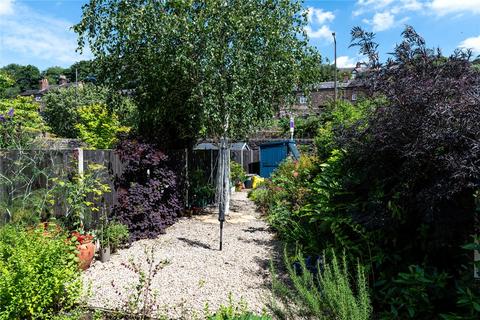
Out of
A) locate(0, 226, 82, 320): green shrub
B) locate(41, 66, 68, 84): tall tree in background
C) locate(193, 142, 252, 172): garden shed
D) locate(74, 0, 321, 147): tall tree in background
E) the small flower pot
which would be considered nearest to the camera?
locate(0, 226, 82, 320): green shrub

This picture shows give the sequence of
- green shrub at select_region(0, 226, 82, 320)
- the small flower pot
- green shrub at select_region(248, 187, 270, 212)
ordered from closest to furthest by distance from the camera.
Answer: green shrub at select_region(0, 226, 82, 320) → the small flower pot → green shrub at select_region(248, 187, 270, 212)

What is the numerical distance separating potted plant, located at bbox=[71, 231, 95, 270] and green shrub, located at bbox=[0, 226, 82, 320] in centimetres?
115

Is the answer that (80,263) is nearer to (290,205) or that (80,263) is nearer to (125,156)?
(125,156)

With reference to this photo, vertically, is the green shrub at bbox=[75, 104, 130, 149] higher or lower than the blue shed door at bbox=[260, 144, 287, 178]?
higher

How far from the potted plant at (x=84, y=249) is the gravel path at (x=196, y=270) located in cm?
12

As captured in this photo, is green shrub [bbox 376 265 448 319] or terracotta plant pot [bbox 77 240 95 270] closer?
green shrub [bbox 376 265 448 319]

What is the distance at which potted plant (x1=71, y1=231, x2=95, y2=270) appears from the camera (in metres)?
4.96

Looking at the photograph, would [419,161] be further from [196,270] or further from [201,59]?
[201,59]

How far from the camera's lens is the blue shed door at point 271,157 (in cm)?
1553

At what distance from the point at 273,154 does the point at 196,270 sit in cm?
1124

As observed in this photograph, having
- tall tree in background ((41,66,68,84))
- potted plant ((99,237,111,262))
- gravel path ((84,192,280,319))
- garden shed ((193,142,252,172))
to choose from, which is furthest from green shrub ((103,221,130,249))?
tall tree in background ((41,66,68,84))

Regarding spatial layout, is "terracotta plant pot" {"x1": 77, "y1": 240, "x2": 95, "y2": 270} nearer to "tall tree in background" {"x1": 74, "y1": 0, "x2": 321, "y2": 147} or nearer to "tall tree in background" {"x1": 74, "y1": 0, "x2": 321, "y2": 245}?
"tall tree in background" {"x1": 74, "y1": 0, "x2": 321, "y2": 245}

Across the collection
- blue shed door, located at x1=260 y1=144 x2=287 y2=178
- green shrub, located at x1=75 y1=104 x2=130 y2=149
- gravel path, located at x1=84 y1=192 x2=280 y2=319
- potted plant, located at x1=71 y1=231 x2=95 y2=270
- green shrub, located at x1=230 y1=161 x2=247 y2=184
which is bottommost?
gravel path, located at x1=84 y1=192 x2=280 y2=319

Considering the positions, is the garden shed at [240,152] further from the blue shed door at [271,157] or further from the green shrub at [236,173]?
the green shrub at [236,173]
